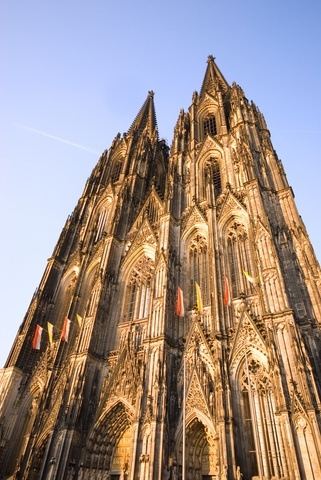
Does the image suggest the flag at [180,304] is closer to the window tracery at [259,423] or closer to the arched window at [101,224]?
the window tracery at [259,423]

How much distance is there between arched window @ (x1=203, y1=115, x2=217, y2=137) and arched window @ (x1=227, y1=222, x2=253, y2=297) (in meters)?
14.7

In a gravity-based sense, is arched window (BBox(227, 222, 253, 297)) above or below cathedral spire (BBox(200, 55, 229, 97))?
below

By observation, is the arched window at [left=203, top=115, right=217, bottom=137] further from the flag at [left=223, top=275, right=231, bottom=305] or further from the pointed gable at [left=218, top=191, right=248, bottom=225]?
the flag at [left=223, top=275, right=231, bottom=305]

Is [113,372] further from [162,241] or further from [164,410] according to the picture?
[162,241]

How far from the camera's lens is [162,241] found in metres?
22.6

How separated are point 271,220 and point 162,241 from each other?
710 centimetres

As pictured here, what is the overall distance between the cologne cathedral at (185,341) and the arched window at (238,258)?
0.08 meters

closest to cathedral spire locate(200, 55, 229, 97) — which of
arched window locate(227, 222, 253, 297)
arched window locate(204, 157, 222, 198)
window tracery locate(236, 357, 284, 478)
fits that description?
arched window locate(204, 157, 222, 198)

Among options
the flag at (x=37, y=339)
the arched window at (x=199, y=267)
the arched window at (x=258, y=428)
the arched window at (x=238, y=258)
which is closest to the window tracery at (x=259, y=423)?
the arched window at (x=258, y=428)

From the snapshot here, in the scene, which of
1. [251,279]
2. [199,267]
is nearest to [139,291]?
[199,267]

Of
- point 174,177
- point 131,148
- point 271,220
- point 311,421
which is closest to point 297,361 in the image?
point 311,421

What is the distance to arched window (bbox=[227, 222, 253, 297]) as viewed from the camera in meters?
18.6

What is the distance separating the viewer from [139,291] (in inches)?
902

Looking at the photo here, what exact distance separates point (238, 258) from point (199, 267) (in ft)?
8.97
